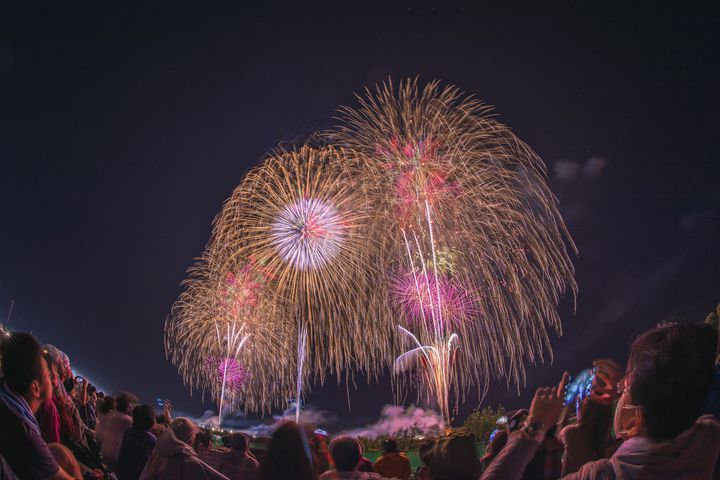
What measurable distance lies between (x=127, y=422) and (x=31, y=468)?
14.0ft

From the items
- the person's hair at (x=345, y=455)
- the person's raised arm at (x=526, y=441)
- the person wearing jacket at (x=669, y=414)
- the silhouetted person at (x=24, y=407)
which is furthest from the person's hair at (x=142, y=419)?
the person wearing jacket at (x=669, y=414)

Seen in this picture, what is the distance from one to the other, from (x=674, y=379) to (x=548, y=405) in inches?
Answer: 32.5

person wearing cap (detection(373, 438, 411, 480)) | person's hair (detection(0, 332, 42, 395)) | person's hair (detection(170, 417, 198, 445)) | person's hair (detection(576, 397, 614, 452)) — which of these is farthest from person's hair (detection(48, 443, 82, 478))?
person wearing cap (detection(373, 438, 411, 480))

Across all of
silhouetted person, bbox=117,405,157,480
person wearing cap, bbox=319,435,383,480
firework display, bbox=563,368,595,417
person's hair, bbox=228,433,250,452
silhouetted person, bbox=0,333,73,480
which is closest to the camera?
silhouetted person, bbox=0,333,73,480

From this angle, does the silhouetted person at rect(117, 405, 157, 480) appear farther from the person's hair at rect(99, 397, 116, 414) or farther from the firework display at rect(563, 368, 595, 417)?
the firework display at rect(563, 368, 595, 417)

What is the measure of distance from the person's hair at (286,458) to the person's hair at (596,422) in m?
1.97

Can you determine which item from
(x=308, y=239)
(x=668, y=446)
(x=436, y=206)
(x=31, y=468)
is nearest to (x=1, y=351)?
(x=31, y=468)

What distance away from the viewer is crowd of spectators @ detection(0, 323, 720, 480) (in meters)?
2.76

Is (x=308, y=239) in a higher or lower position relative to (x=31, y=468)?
higher

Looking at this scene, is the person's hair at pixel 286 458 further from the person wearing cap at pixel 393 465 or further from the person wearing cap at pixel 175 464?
the person wearing cap at pixel 393 465

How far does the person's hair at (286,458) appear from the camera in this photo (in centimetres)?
396

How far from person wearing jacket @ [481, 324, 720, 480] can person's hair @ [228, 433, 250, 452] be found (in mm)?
4493

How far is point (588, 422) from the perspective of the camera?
3.96 meters

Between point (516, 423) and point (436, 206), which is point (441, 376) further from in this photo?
point (516, 423)
